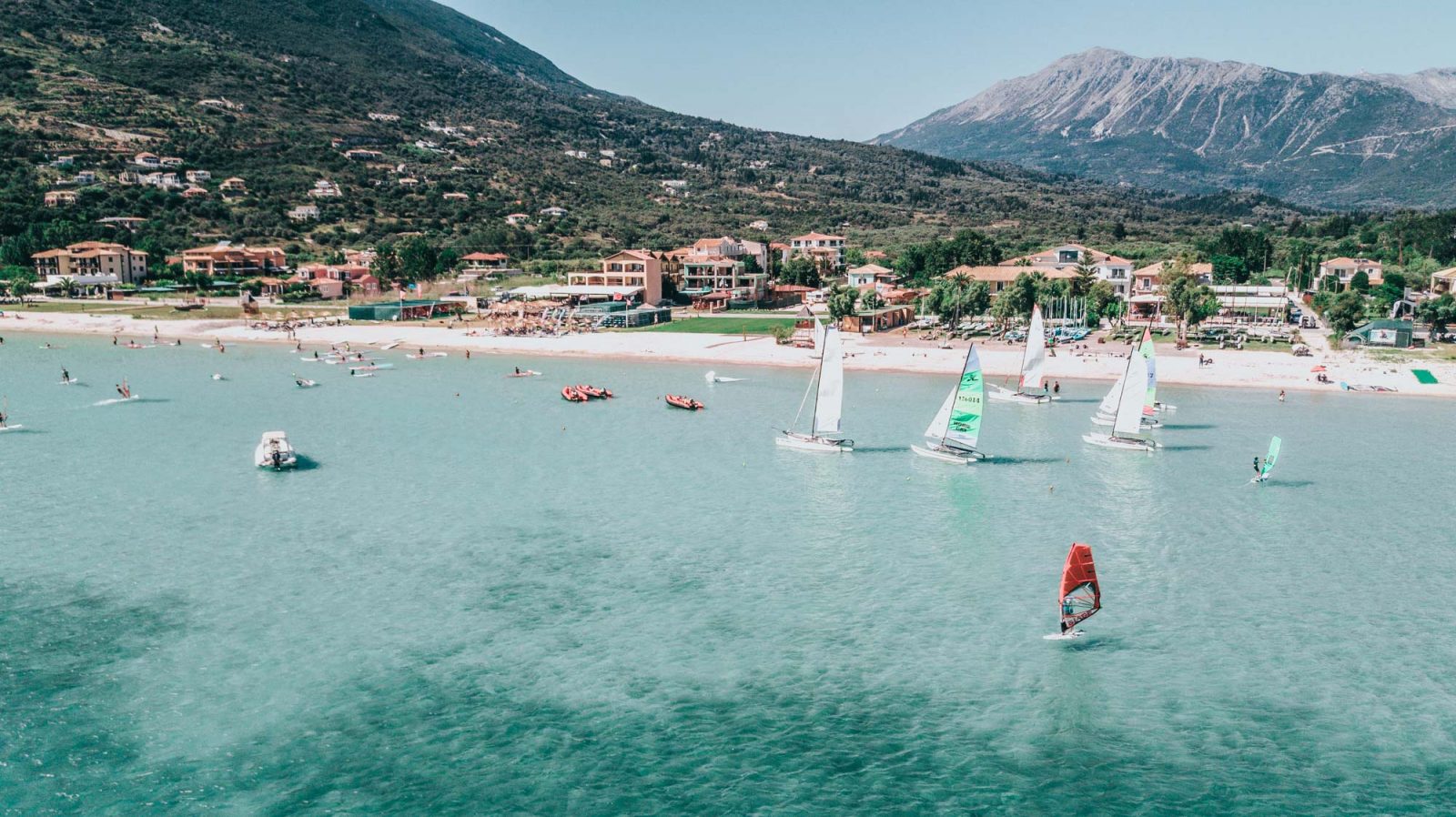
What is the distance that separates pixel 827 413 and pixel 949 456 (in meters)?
6.73

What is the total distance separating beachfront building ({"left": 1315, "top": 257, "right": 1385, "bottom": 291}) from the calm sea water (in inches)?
3441

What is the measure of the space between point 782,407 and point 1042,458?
63.3 feet

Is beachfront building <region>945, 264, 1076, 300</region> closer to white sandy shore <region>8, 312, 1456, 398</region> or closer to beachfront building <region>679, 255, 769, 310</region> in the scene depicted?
white sandy shore <region>8, 312, 1456, 398</region>

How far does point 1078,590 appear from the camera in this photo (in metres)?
28.6

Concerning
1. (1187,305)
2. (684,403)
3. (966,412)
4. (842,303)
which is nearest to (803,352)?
(842,303)

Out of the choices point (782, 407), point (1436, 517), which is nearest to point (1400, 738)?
point (1436, 517)

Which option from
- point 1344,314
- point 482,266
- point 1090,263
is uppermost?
point 1090,263

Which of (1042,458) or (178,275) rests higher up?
(178,275)

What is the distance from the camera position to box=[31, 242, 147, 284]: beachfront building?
136 meters

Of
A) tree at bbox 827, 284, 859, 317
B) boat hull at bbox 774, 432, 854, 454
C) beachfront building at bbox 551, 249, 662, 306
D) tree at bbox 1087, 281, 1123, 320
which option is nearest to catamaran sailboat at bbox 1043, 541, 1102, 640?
boat hull at bbox 774, 432, 854, 454

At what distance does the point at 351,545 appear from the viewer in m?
36.7

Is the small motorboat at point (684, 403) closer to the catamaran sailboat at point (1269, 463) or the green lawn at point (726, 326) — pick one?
the catamaran sailboat at point (1269, 463)

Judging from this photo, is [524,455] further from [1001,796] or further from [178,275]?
[178,275]

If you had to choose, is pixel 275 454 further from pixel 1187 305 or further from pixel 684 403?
pixel 1187 305
